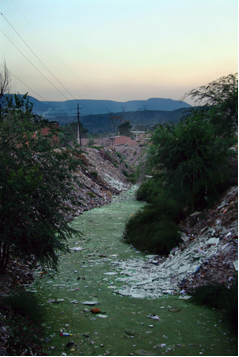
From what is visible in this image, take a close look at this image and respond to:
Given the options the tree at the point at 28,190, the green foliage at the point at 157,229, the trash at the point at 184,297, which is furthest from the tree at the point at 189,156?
the tree at the point at 28,190

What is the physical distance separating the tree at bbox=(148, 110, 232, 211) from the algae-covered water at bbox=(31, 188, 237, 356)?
465cm

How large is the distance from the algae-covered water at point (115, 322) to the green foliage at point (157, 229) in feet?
7.05

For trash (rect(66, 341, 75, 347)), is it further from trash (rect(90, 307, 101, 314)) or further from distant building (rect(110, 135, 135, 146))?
distant building (rect(110, 135, 135, 146))

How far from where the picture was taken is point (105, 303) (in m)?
7.11

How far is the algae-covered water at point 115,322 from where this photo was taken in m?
5.18

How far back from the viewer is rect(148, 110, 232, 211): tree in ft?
40.3

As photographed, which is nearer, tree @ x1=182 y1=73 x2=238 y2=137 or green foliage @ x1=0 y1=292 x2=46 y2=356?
green foliage @ x1=0 y1=292 x2=46 y2=356

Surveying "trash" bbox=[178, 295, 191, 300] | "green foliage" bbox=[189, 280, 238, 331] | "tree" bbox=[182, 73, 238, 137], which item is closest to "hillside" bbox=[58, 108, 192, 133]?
"tree" bbox=[182, 73, 238, 137]

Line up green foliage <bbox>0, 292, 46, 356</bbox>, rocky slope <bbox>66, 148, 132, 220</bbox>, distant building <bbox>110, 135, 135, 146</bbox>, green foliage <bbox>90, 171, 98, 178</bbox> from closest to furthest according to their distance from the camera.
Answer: green foliage <bbox>0, 292, 46, 356</bbox>
rocky slope <bbox>66, 148, 132, 220</bbox>
green foliage <bbox>90, 171, 98, 178</bbox>
distant building <bbox>110, 135, 135, 146</bbox>

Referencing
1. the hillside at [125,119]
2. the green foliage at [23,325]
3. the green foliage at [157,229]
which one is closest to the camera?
the green foliage at [23,325]

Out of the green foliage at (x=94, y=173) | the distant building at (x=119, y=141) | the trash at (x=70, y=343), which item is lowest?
the trash at (x=70, y=343)

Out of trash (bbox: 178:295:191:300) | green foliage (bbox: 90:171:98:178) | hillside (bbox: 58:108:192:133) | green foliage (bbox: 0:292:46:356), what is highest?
hillside (bbox: 58:108:192:133)

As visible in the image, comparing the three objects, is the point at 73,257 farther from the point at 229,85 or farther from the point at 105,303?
the point at 229,85

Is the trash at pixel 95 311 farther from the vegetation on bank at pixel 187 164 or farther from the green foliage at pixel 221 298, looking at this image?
the vegetation on bank at pixel 187 164
